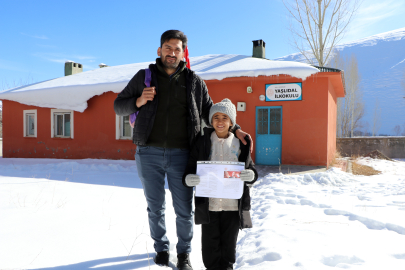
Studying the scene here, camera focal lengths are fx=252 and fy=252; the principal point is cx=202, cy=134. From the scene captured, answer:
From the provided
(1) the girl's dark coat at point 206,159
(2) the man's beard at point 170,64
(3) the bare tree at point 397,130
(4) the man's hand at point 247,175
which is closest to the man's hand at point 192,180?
(1) the girl's dark coat at point 206,159

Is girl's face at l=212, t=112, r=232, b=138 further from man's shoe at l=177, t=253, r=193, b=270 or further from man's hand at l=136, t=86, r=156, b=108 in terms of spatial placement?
man's shoe at l=177, t=253, r=193, b=270

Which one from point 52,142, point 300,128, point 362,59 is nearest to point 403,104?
point 362,59

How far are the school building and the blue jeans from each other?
5.83 m

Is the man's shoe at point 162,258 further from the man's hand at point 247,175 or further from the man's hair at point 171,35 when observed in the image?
the man's hair at point 171,35

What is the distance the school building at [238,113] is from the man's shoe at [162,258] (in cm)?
596

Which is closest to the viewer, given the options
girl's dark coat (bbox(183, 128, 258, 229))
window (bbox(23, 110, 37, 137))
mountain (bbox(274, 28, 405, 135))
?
girl's dark coat (bbox(183, 128, 258, 229))

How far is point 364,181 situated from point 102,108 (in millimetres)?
8600

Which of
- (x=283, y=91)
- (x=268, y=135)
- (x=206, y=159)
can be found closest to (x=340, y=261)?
(x=206, y=159)

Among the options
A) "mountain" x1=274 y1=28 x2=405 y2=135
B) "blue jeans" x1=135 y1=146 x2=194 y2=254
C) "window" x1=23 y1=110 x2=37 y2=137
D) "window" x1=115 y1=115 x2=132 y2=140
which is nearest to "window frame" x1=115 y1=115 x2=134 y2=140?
"window" x1=115 y1=115 x2=132 y2=140

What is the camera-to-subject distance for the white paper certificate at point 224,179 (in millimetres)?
1806

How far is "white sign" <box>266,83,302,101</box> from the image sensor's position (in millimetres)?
7340

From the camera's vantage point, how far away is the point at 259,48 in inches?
410

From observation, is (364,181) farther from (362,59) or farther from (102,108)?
(362,59)

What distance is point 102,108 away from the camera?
9.45m
